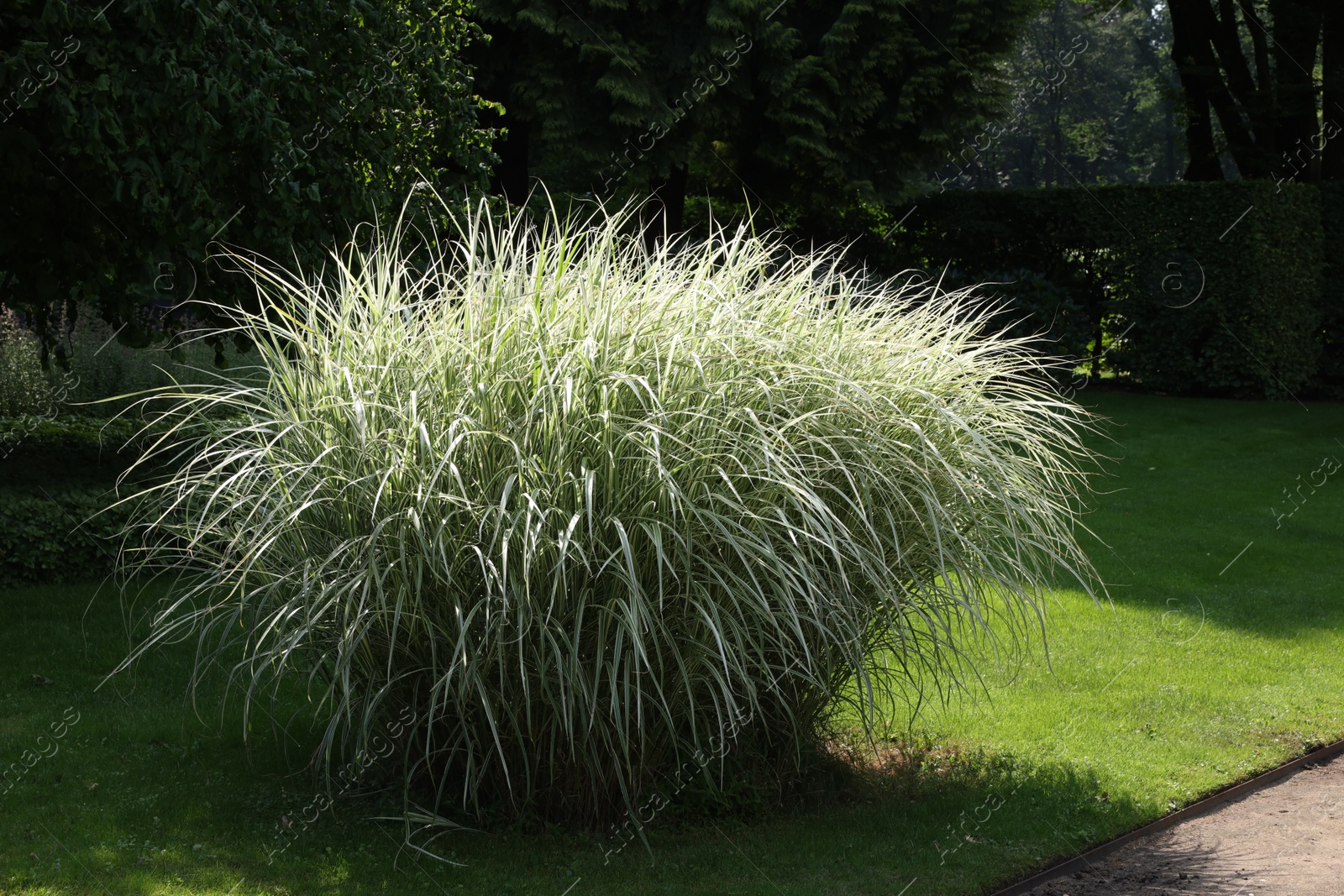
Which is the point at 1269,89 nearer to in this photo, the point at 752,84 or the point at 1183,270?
the point at 1183,270

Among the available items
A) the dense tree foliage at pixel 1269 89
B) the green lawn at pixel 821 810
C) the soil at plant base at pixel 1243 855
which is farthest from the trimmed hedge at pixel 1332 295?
the soil at plant base at pixel 1243 855

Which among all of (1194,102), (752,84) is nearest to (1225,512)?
Answer: (752,84)

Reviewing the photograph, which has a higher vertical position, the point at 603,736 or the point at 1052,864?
the point at 1052,864

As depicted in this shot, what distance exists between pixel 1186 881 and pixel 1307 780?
1239mm

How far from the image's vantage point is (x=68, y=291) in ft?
20.0

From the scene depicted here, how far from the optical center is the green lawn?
3250mm

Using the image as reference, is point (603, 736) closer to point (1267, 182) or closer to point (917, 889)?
point (917, 889)

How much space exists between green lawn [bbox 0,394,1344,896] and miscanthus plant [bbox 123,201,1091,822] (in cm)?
27

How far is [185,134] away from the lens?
549 cm

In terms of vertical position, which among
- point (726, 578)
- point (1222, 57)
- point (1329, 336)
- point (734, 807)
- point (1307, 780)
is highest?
point (1222, 57)

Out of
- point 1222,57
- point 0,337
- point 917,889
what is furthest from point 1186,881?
point 1222,57

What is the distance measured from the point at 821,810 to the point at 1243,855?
1.35 meters

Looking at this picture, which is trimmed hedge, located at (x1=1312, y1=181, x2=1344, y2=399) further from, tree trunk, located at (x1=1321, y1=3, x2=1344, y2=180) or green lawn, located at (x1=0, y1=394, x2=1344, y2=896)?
green lawn, located at (x1=0, y1=394, x2=1344, y2=896)

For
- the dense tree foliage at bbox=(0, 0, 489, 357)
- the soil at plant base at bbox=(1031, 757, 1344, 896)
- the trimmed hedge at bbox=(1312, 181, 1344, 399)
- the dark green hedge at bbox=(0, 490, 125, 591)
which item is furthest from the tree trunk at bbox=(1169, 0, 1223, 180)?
the dark green hedge at bbox=(0, 490, 125, 591)
